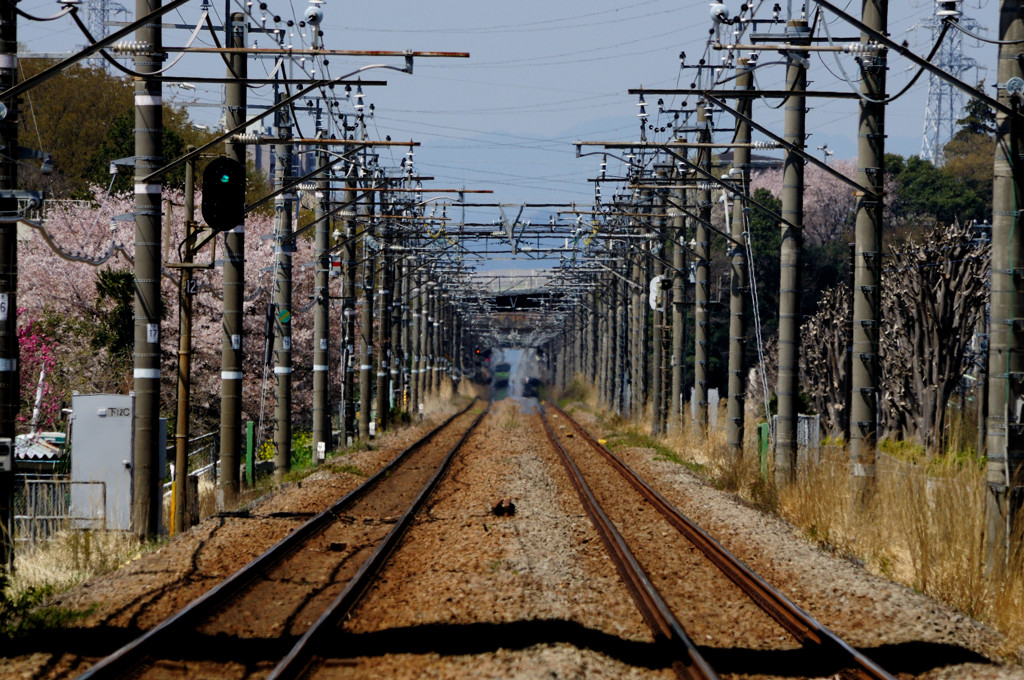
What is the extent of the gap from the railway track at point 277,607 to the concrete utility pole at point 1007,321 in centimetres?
642

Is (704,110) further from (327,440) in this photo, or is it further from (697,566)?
(697,566)

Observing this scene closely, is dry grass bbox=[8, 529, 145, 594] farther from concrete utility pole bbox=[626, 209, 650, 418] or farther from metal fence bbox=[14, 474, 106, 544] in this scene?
concrete utility pole bbox=[626, 209, 650, 418]

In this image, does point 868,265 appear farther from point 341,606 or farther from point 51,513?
point 51,513

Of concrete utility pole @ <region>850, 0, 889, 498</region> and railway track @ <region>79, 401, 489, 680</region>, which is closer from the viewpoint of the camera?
railway track @ <region>79, 401, 489, 680</region>

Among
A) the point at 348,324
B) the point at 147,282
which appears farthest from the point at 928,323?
the point at 147,282

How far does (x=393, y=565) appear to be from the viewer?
47.7 feet

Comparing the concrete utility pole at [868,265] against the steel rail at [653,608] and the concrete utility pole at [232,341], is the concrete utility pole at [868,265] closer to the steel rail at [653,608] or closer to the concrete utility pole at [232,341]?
the steel rail at [653,608]

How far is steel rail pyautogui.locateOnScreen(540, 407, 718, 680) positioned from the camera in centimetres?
907

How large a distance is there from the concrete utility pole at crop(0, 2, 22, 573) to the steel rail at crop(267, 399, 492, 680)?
3368 millimetres

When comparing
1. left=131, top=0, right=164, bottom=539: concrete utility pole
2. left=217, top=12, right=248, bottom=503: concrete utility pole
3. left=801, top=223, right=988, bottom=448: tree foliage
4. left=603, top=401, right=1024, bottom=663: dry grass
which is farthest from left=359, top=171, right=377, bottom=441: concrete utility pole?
left=131, top=0, right=164, bottom=539: concrete utility pole

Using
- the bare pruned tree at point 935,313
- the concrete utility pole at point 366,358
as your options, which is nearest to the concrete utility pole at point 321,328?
the concrete utility pole at point 366,358

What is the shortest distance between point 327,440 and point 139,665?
2252 cm

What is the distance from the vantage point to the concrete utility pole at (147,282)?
15.5 metres

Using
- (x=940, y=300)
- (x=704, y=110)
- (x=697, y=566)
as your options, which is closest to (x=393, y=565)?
(x=697, y=566)
